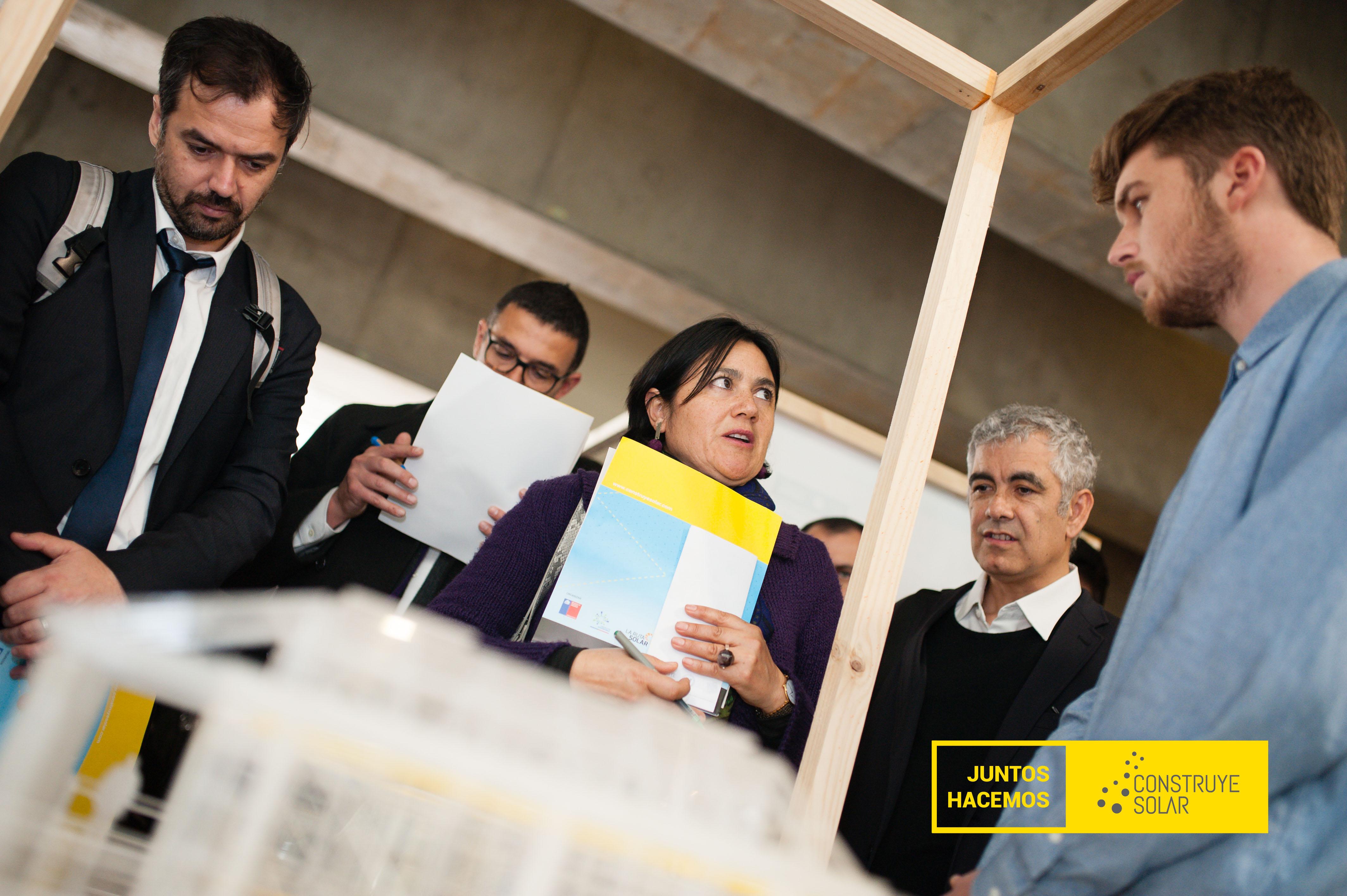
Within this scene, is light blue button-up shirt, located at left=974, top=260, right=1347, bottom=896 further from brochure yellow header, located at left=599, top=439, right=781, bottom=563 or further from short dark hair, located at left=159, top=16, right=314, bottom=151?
short dark hair, located at left=159, top=16, right=314, bottom=151

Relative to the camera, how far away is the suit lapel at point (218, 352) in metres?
1.52

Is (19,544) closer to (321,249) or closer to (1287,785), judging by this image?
(1287,785)

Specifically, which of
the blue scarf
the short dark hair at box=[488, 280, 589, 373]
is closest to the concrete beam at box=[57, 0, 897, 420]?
the short dark hair at box=[488, 280, 589, 373]

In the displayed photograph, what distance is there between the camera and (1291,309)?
1.00 m

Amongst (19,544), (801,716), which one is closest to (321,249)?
(19,544)

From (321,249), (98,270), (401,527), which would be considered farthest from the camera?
(321,249)

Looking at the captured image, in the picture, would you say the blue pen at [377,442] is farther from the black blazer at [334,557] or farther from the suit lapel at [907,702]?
the suit lapel at [907,702]

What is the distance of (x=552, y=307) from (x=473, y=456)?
628 millimetres

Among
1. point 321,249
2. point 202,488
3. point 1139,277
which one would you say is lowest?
point 202,488

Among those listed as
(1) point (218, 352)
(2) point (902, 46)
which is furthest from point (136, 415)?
(2) point (902, 46)

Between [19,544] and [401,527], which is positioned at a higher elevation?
[401,527]

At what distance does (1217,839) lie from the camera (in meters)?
0.85

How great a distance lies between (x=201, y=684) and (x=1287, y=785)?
0.93 metres

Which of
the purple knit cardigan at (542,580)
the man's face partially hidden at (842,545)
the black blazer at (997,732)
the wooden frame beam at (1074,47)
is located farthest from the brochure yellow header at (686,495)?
the man's face partially hidden at (842,545)
